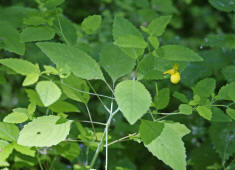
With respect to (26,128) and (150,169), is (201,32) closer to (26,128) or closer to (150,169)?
(150,169)

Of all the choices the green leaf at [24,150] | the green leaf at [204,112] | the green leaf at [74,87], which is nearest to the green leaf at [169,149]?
the green leaf at [204,112]

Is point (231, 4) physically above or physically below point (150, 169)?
above

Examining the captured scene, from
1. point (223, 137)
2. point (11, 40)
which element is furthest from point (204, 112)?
point (11, 40)

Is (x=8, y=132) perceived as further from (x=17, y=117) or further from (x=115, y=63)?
(x=115, y=63)

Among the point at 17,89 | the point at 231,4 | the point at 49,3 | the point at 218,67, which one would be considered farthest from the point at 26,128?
the point at 17,89

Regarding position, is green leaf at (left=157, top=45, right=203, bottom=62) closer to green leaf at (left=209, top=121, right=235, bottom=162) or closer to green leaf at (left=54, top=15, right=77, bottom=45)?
green leaf at (left=54, top=15, right=77, bottom=45)

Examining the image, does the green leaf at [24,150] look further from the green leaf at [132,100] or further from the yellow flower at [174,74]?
the yellow flower at [174,74]
